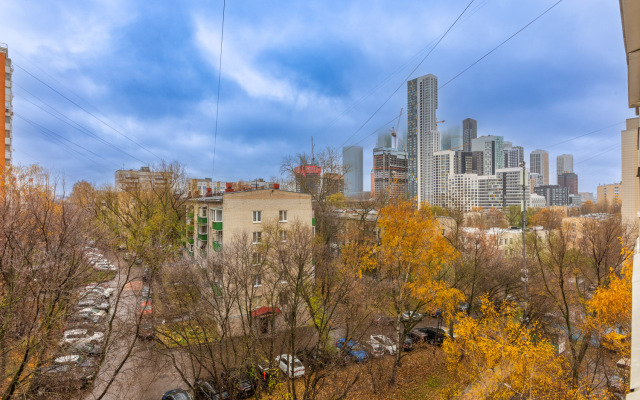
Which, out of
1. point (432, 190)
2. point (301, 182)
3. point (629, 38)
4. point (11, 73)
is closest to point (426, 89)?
point (432, 190)

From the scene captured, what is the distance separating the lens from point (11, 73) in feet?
124

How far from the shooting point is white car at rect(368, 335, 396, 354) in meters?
15.4

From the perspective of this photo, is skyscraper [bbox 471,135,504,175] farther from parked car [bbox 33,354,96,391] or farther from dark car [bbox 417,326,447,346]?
parked car [bbox 33,354,96,391]

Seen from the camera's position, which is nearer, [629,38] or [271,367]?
[629,38]

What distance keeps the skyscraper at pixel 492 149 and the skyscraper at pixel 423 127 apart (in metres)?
45.3

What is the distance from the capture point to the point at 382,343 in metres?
15.5

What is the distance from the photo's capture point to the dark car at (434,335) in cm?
1805

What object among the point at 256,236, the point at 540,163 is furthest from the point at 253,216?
the point at 540,163

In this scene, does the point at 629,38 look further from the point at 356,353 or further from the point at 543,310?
the point at 543,310

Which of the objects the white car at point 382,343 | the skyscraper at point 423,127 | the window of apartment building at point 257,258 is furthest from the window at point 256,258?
the skyscraper at point 423,127

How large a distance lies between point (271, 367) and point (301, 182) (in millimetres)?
18963

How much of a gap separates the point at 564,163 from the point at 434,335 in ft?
525

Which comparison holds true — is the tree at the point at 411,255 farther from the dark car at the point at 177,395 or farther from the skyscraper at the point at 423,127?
the skyscraper at the point at 423,127

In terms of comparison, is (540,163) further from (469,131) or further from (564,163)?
(469,131)
